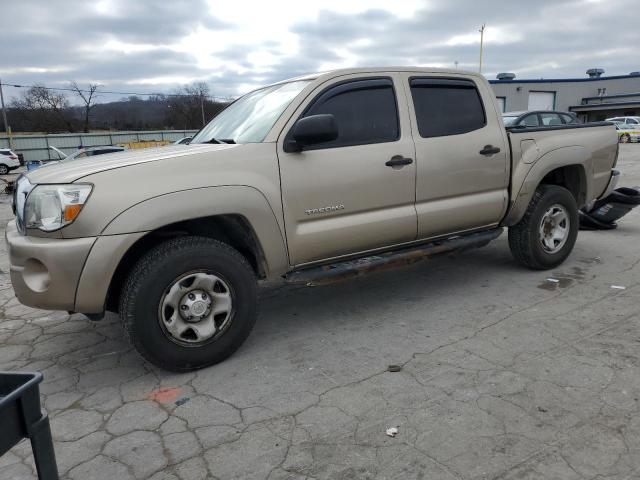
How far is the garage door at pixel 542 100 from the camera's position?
47025 mm

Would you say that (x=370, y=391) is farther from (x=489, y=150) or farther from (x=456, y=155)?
(x=489, y=150)

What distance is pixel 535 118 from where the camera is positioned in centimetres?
1282

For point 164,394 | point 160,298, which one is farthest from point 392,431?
A: point 160,298

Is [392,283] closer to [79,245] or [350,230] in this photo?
[350,230]

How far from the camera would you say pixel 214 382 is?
3.11 meters

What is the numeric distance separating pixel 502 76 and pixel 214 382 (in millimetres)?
50223

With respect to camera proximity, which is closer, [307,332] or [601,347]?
[601,347]

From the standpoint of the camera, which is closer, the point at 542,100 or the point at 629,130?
the point at 629,130

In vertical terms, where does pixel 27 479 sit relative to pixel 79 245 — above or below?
below

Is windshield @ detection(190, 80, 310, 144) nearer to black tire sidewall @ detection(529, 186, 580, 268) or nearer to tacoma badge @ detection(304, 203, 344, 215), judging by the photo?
tacoma badge @ detection(304, 203, 344, 215)

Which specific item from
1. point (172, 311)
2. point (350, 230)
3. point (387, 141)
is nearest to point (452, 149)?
point (387, 141)

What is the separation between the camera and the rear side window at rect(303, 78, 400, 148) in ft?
12.1

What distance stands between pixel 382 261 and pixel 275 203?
1039mm

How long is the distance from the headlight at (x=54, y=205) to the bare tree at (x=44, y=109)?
2830 inches
